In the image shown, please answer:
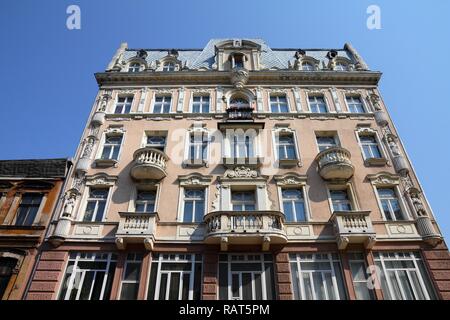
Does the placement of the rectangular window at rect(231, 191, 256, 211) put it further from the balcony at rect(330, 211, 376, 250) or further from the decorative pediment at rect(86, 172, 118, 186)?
the decorative pediment at rect(86, 172, 118, 186)

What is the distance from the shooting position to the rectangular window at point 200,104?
71.4 ft

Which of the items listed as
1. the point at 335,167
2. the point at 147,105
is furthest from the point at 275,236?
the point at 147,105

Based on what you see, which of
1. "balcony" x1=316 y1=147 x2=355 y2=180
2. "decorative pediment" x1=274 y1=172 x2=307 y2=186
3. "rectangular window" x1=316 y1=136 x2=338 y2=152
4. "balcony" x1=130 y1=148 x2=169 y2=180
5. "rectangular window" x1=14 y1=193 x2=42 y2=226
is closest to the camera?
"rectangular window" x1=14 y1=193 x2=42 y2=226

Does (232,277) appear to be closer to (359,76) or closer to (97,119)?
(97,119)

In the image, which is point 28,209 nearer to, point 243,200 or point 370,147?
point 243,200

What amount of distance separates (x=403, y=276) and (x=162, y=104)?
1714 cm

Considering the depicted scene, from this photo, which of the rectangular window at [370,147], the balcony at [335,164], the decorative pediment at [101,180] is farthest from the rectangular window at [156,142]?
the rectangular window at [370,147]

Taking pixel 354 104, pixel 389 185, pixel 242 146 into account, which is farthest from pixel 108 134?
pixel 389 185

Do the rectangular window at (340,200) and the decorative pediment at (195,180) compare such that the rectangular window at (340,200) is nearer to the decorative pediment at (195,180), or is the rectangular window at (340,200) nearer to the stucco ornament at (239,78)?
the decorative pediment at (195,180)

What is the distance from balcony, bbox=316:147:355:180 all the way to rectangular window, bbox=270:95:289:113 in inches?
205

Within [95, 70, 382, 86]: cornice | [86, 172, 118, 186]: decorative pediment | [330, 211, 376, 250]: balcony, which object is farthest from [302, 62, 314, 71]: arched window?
[86, 172, 118, 186]: decorative pediment

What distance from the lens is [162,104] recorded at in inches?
876

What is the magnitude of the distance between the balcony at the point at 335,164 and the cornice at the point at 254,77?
7.52 meters

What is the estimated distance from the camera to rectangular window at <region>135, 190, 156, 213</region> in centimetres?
1672
